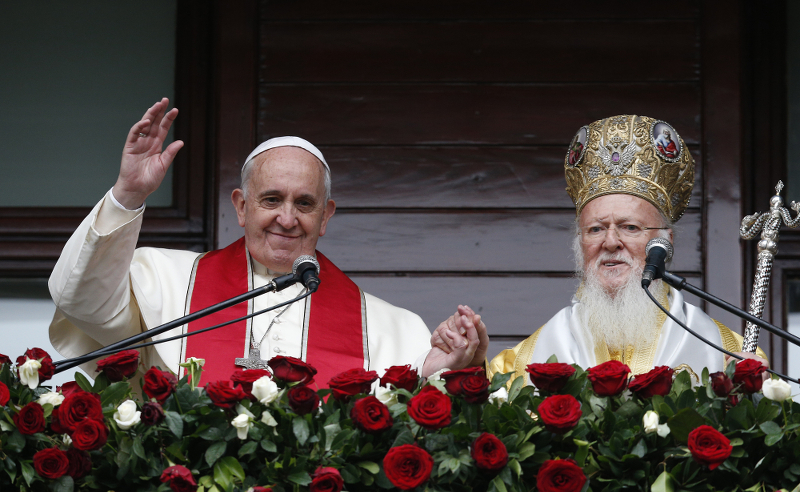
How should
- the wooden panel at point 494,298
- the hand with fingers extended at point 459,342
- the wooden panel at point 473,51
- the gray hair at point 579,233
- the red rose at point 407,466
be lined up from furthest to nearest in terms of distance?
the wooden panel at point 473,51 → the wooden panel at point 494,298 → the gray hair at point 579,233 → the hand with fingers extended at point 459,342 → the red rose at point 407,466

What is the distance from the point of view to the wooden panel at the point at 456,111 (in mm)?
4594

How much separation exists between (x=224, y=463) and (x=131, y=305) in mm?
1498

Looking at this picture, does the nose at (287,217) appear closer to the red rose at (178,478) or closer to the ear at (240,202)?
the ear at (240,202)

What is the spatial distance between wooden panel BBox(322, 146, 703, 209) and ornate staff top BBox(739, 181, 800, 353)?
1.15 m

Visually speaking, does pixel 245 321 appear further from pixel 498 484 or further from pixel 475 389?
pixel 498 484

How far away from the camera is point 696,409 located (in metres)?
2.20

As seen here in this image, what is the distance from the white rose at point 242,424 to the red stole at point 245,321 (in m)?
1.15

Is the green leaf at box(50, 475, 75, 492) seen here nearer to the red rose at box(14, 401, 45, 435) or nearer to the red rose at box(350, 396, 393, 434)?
the red rose at box(14, 401, 45, 435)

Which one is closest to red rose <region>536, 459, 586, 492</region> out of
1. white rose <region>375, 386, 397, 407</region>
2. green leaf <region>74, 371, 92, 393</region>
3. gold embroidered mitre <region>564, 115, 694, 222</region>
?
white rose <region>375, 386, 397, 407</region>

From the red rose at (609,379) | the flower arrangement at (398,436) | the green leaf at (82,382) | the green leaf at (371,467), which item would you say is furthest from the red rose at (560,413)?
the green leaf at (82,382)

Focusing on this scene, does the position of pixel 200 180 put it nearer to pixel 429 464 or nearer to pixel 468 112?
pixel 468 112

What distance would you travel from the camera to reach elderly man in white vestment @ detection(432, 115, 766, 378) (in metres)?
3.46

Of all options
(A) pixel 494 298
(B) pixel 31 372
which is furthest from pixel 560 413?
(A) pixel 494 298

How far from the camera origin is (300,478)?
2035mm
